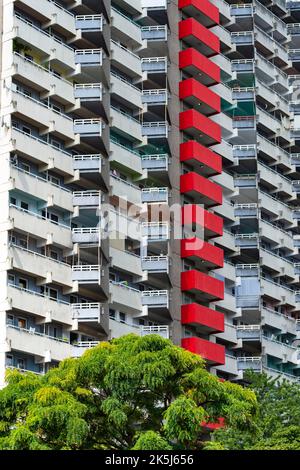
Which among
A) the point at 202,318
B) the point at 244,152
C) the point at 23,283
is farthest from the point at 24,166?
the point at 244,152

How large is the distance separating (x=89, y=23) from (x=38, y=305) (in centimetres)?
1896

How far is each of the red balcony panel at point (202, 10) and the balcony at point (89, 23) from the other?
11.9 m

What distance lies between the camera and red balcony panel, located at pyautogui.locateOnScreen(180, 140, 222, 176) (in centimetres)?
7406

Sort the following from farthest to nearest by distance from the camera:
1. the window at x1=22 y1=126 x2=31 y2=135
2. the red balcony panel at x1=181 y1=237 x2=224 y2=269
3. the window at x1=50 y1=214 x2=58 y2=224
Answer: the red balcony panel at x1=181 y1=237 x2=224 y2=269, the window at x1=50 y1=214 x2=58 y2=224, the window at x1=22 y1=126 x2=31 y2=135

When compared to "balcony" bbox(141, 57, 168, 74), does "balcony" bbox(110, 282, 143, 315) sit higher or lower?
lower

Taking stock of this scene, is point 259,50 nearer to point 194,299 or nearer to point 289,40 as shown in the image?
point 289,40

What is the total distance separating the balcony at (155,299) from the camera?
67562 millimetres

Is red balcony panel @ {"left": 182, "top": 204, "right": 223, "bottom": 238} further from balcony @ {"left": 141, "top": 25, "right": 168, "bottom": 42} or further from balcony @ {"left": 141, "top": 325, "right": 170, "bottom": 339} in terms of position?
balcony @ {"left": 141, "top": 25, "right": 168, "bottom": 42}

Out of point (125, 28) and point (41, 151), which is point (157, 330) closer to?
point (41, 151)

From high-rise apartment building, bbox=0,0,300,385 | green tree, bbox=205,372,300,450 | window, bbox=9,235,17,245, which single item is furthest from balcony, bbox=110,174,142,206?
green tree, bbox=205,372,300,450

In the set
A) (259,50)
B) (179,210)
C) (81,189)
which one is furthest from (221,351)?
(259,50)

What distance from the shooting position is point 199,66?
76875 millimetres

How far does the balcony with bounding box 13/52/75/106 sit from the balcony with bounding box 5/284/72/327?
12250mm

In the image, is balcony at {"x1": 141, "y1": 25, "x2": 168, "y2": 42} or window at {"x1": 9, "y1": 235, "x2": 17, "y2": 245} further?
balcony at {"x1": 141, "y1": 25, "x2": 168, "y2": 42}
